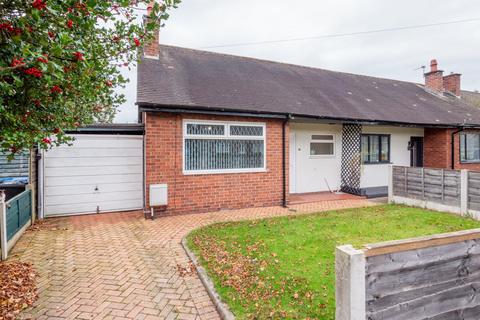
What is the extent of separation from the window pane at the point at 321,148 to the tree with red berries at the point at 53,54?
8551mm

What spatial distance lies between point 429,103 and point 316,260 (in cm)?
1423

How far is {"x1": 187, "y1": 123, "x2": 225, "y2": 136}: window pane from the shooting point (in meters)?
7.99

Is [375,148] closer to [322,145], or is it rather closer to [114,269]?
[322,145]

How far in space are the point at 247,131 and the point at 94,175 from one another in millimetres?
4769

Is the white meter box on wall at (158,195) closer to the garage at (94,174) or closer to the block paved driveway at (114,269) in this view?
the block paved driveway at (114,269)

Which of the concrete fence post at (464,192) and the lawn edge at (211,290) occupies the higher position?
the concrete fence post at (464,192)

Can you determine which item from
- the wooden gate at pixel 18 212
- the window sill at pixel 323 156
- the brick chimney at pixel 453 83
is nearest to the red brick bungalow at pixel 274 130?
the window sill at pixel 323 156

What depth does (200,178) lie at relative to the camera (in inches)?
319

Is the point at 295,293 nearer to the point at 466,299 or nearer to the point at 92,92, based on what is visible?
the point at 466,299

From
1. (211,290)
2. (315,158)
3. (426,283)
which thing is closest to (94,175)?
(211,290)

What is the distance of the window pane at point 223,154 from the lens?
8028 mm

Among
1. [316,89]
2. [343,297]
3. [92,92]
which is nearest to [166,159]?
[92,92]

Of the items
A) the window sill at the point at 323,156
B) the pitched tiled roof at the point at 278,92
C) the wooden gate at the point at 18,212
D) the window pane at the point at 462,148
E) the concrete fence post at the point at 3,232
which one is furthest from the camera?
the window pane at the point at 462,148

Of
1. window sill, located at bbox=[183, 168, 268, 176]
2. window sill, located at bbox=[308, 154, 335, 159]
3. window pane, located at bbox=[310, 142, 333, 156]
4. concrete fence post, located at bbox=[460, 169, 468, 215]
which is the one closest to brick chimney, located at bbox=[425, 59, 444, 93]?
window pane, located at bbox=[310, 142, 333, 156]
